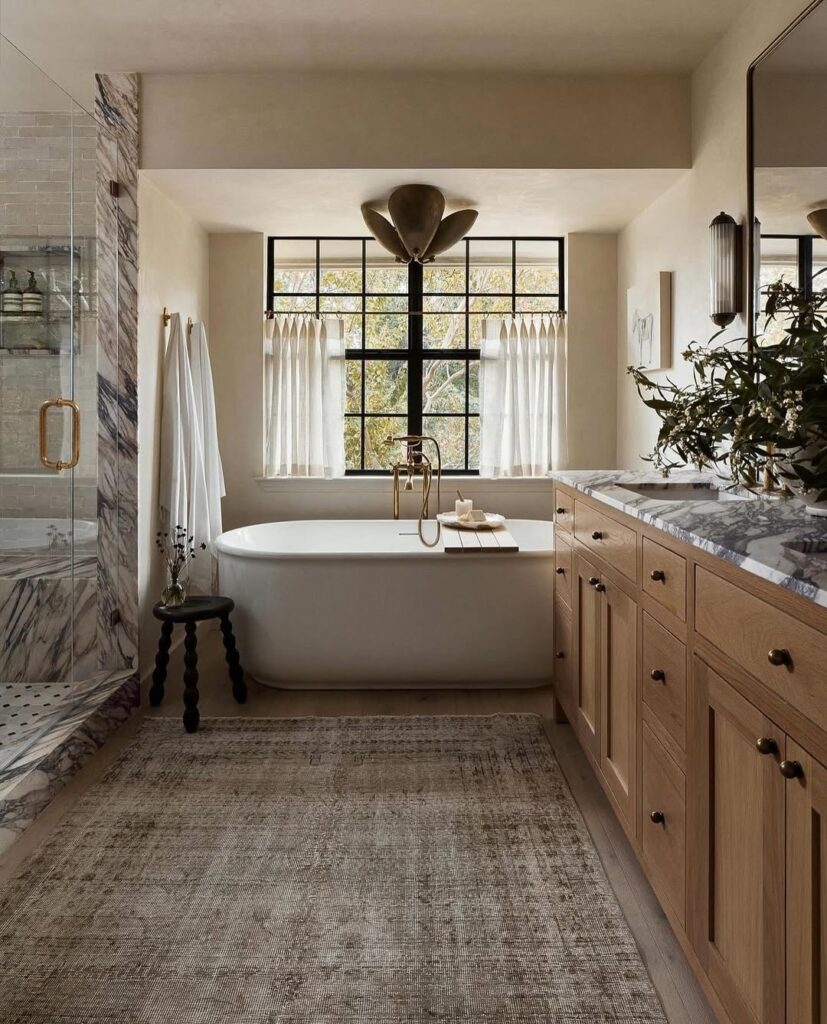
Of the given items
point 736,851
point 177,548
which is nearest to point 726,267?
point 736,851

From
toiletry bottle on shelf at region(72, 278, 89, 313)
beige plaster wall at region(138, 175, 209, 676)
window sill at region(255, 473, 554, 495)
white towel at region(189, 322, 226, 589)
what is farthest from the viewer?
window sill at region(255, 473, 554, 495)

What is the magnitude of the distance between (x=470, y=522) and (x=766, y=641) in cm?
314

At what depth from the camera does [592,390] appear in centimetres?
470

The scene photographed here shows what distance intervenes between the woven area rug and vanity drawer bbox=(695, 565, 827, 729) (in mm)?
788

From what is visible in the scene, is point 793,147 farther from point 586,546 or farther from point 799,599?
point 799,599

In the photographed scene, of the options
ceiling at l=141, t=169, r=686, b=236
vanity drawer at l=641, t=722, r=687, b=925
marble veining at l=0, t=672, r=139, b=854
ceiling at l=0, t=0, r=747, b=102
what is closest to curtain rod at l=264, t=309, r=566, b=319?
ceiling at l=141, t=169, r=686, b=236

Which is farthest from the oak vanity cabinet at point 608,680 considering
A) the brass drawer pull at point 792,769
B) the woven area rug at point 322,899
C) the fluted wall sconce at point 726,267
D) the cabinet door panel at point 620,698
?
the fluted wall sconce at point 726,267

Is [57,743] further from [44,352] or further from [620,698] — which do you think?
[620,698]

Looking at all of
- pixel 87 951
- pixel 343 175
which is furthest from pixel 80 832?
pixel 343 175

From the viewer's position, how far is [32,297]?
2791 millimetres

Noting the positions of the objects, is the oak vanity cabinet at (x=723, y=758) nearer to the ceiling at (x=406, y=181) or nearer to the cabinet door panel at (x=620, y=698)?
the cabinet door panel at (x=620, y=698)

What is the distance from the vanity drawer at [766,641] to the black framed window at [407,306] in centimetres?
353

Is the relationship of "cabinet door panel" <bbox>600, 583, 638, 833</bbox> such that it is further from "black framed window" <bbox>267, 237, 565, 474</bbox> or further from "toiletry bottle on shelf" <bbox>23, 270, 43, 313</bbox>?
"black framed window" <bbox>267, 237, 565, 474</bbox>

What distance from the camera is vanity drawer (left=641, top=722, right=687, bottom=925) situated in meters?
1.61
